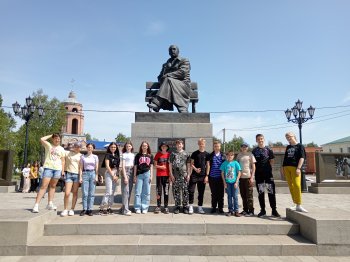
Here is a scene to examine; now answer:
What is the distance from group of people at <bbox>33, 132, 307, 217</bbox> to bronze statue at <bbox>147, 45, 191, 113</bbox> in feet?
8.99

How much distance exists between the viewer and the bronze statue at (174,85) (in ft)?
28.6

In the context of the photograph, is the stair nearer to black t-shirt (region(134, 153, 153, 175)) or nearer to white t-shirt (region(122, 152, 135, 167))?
black t-shirt (region(134, 153, 153, 175))

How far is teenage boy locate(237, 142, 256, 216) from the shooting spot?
591 cm

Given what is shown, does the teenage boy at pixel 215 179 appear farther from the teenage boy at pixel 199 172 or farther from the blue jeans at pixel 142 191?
the blue jeans at pixel 142 191

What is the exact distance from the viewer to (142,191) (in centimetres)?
607

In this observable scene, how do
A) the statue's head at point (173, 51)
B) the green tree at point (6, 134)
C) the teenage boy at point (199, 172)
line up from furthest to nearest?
the green tree at point (6, 134) → the statue's head at point (173, 51) → the teenage boy at point (199, 172)

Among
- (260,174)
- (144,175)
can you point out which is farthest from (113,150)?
(260,174)

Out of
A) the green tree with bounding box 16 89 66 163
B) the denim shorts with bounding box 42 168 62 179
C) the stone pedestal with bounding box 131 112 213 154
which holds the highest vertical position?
the green tree with bounding box 16 89 66 163

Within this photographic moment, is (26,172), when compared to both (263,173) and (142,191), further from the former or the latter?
(263,173)

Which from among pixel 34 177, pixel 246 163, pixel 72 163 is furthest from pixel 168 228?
pixel 34 177

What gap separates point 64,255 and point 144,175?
2.27 metres

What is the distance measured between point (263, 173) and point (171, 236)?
7.54 feet

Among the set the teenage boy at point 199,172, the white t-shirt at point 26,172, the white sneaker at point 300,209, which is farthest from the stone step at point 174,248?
the white t-shirt at point 26,172

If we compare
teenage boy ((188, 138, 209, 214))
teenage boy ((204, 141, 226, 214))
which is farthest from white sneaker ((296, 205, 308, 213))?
teenage boy ((188, 138, 209, 214))
